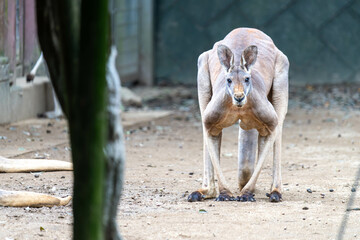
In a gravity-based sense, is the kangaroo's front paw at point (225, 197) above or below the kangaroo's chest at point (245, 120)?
below

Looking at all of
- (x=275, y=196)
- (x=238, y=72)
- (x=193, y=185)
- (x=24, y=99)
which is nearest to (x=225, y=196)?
(x=275, y=196)

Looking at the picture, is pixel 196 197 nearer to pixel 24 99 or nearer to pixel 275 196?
pixel 275 196

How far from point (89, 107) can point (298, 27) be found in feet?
36.2

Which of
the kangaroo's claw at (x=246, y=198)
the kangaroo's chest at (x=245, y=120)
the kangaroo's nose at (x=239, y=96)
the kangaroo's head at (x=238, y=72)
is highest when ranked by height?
the kangaroo's head at (x=238, y=72)

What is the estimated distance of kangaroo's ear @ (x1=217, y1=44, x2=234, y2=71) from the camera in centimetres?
471

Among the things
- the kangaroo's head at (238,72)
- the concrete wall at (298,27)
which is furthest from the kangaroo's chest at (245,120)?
the concrete wall at (298,27)

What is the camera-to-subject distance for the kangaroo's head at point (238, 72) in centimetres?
450

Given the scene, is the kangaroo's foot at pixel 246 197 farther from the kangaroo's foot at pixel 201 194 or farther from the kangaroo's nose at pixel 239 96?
the kangaroo's nose at pixel 239 96

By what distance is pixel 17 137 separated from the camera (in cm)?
748

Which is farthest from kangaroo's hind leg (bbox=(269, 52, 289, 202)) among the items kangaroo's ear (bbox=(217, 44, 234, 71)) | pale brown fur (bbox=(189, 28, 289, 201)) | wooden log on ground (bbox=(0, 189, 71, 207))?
wooden log on ground (bbox=(0, 189, 71, 207))

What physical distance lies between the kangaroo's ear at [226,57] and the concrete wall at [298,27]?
830 cm

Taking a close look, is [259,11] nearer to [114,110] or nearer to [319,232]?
[319,232]

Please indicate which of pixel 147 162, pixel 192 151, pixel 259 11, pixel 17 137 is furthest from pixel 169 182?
pixel 259 11

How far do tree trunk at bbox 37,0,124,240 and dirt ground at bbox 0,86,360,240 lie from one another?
1.37 meters
